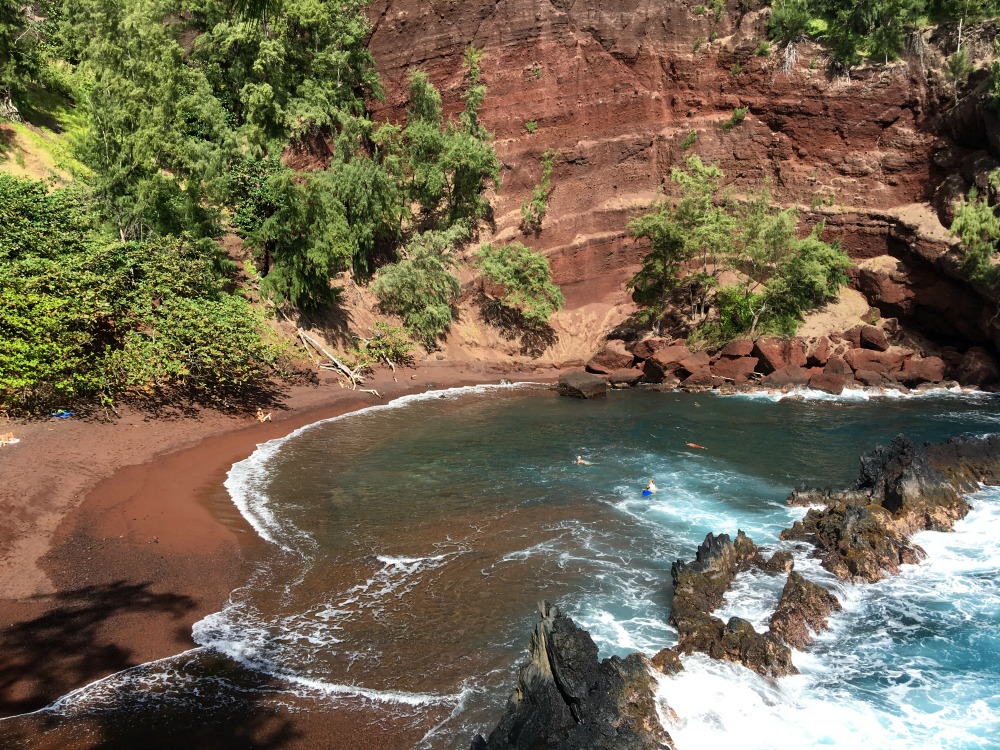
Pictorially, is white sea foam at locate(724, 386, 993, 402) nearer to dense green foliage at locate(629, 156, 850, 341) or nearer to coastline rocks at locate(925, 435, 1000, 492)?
dense green foliage at locate(629, 156, 850, 341)

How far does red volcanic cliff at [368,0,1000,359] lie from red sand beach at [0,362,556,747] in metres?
21.7

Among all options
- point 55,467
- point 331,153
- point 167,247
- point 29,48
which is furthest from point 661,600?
point 29,48

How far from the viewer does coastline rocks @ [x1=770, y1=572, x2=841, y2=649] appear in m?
12.4

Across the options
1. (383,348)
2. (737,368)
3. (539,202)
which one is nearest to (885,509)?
(737,368)

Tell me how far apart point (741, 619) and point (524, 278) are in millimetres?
29139

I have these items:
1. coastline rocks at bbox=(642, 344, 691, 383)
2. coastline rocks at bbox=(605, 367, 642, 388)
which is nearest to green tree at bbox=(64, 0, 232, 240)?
coastline rocks at bbox=(605, 367, 642, 388)

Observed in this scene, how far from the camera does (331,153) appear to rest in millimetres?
42062

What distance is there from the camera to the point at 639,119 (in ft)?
143

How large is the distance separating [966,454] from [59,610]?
2427 cm

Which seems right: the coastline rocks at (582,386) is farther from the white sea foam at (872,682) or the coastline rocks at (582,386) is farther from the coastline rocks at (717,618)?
the white sea foam at (872,682)

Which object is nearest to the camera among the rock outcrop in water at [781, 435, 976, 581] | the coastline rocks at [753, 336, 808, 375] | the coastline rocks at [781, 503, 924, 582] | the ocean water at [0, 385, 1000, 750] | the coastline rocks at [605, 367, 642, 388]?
the ocean water at [0, 385, 1000, 750]

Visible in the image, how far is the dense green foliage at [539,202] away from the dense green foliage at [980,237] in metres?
22.3

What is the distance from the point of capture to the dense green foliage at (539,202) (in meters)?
42.5

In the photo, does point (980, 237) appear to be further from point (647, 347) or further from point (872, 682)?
point (872, 682)
